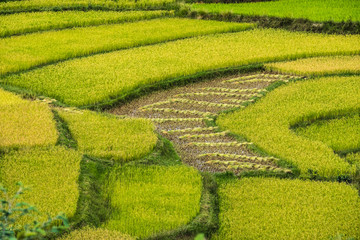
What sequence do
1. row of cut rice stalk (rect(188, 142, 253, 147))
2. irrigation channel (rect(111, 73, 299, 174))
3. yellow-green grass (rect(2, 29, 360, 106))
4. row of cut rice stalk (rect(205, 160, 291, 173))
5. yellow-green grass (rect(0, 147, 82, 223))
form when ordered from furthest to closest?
yellow-green grass (rect(2, 29, 360, 106))
row of cut rice stalk (rect(188, 142, 253, 147))
irrigation channel (rect(111, 73, 299, 174))
row of cut rice stalk (rect(205, 160, 291, 173))
yellow-green grass (rect(0, 147, 82, 223))

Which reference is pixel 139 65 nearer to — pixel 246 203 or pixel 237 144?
pixel 237 144

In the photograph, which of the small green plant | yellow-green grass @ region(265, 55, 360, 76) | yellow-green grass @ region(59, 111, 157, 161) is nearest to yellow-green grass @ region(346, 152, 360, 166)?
yellow-green grass @ region(59, 111, 157, 161)

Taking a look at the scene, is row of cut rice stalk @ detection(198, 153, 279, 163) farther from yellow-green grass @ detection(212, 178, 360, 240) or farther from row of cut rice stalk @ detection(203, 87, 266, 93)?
row of cut rice stalk @ detection(203, 87, 266, 93)

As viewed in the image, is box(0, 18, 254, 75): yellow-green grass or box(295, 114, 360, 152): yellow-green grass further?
box(0, 18, 254, 75): yellow-green grass

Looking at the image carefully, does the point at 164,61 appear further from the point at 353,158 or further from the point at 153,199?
the point at 153,199

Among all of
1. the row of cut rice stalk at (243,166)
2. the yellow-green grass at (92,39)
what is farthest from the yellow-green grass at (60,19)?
the row of cut rice stalk at (243,166)

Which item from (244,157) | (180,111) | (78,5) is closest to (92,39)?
(78,5)
